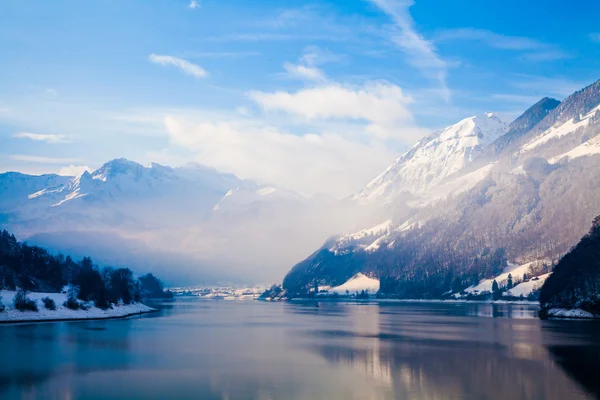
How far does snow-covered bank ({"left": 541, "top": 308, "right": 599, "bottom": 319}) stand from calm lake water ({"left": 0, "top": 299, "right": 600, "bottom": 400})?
37.8 m

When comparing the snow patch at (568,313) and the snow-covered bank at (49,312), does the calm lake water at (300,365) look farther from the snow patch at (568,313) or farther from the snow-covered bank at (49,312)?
the snow patch at (568,313)

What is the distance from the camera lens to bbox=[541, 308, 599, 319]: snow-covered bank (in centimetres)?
15700

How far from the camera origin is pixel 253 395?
188 ft

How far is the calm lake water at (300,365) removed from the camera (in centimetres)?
5856

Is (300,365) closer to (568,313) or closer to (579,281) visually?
(568,313)

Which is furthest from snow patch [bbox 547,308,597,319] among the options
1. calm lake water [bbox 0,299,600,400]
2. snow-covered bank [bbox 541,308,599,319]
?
calm lake water [bbox 0,299,600,400]

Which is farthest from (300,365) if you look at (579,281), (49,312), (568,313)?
(579,281)

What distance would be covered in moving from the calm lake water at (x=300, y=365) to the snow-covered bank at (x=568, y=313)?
37.8 m

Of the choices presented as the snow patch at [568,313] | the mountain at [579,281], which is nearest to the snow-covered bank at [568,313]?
the snow patch at [568,313]

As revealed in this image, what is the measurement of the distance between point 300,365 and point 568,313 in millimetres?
113760

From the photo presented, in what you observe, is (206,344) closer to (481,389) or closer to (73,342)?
(73,342)

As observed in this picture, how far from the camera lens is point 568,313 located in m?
164

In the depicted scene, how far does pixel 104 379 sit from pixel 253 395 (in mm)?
18369

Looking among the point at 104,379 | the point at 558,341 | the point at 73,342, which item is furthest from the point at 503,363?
the point at 73,342
